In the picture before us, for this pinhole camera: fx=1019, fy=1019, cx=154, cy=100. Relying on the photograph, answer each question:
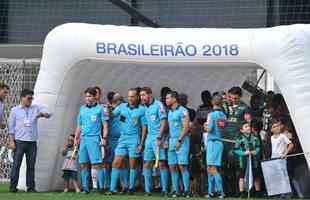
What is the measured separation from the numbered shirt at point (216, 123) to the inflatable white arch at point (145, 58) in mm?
761

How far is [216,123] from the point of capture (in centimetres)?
1512

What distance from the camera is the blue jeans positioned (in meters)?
15.7

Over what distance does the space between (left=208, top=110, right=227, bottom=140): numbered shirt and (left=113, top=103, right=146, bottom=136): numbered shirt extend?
3.65ft

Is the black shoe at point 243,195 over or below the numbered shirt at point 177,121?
below

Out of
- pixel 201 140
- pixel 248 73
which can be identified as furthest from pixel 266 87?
pixel 201 140

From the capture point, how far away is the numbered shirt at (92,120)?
15.7 m

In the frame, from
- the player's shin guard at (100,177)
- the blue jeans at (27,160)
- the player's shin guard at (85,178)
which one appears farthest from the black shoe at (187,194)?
the blue jeans at (27,160)

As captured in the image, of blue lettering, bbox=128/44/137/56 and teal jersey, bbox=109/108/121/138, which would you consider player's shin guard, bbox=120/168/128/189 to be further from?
blue lettering, bbox=128/44/137/56

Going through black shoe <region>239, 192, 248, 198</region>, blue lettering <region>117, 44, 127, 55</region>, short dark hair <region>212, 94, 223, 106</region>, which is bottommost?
black shoe <region>239, 192, 248, 198</region>

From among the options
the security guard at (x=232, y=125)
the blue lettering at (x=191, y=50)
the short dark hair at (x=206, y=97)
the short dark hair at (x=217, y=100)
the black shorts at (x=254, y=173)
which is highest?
the blue lettering at (x=191, y=50)

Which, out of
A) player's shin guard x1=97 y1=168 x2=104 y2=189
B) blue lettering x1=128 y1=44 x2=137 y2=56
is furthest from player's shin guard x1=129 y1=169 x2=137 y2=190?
blue lettering x1=128 y1=44 x2=137 y2=56

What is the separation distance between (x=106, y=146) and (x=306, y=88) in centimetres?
334

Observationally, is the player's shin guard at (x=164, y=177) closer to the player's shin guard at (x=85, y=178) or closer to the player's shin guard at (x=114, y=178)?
the player's shin guard at (x=114, y=178)

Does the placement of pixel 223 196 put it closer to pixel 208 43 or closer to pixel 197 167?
pixel 197 167
